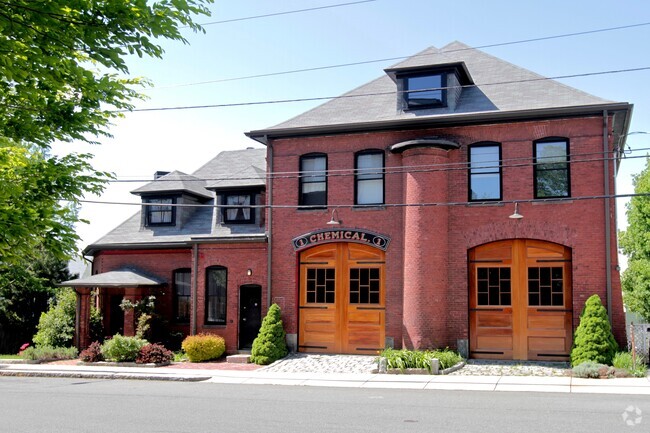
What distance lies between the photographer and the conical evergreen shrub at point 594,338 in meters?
19.2

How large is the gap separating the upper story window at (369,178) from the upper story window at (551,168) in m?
5.01

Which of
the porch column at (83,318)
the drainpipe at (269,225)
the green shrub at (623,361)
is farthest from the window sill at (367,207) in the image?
the porch column at (83,318)

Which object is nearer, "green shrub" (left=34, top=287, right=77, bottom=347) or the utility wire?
the utility wire

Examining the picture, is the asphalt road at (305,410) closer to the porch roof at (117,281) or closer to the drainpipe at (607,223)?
the drainpipe at (607,223)

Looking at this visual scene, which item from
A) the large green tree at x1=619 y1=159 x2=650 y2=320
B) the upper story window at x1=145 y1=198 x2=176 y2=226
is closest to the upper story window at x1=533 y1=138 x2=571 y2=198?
the upper story window at x1=145 y1=198 x2=176 y2=226

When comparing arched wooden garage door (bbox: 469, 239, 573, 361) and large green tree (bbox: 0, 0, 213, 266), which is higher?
large green tree (bbox: 0, 0, 213, 266)

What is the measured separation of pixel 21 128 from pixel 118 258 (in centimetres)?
2059

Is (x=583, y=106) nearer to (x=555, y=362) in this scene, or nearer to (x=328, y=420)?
(x=555, y=362)

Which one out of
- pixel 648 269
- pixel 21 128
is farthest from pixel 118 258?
pixel 648 269

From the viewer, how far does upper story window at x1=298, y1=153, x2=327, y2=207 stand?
24.2 m

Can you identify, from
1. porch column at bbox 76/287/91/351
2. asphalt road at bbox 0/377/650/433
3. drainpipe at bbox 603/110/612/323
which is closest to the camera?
asphalt road at bbox 0/377/650/433

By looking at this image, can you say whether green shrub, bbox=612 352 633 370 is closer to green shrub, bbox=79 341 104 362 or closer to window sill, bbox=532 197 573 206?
window sill, bbox=532 197 573 206

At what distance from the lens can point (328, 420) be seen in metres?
12.4

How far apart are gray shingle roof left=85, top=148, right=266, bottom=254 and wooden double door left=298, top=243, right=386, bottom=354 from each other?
110 inches
